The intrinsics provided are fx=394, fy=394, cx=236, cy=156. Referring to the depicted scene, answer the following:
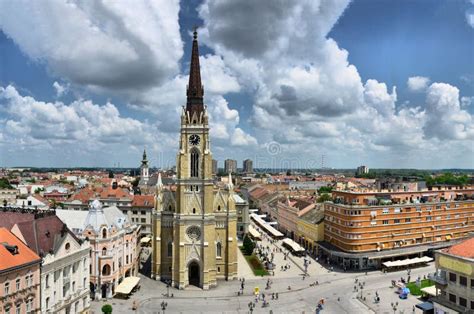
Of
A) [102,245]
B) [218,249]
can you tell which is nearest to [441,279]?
[218,249]

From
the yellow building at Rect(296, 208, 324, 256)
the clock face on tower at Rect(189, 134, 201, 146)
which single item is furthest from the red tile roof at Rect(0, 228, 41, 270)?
the yellow building at Rect(296, 208, 324, 256)

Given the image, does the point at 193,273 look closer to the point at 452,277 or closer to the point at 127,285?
the point at 127,285

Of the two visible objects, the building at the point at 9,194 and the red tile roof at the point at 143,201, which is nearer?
the red tile roof at the point at 143,201

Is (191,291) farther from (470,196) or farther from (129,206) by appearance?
(470,196)

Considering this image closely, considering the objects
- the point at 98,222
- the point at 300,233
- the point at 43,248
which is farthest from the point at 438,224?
the point at 43,248

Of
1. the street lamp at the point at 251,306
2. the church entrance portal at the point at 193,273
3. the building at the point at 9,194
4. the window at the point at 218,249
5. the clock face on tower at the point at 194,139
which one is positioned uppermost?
the clock face on tower at the point at 194,139

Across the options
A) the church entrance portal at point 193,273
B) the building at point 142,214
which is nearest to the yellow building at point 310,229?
the church entrance portal at point 193,273

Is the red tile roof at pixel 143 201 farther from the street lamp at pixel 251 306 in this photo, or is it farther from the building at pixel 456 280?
the building at pixel 456 280

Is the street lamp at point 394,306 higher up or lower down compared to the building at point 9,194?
lower down
